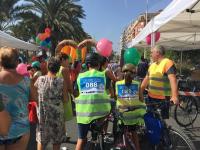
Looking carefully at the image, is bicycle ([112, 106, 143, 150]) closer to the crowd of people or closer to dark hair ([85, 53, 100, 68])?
the crowd of people

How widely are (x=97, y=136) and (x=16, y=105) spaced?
158 centimetres

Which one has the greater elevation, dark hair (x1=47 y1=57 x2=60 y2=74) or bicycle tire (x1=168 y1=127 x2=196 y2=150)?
dark hair (x1=47 y1=57 x2=60 y2=74)

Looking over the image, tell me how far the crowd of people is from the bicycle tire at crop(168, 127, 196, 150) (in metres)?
0.45

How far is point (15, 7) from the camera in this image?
3069 cm

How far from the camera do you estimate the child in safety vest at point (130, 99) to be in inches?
231

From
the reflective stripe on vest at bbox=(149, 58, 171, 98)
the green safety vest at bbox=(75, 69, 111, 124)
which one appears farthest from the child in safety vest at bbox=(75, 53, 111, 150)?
the reflective stripe on vest at bbox=(149, 58, 171, 98)

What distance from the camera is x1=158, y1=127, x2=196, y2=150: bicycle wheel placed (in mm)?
5602

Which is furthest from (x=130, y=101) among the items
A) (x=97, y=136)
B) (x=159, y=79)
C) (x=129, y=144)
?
(x=159, y=79)

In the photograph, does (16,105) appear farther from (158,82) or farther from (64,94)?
(158,82)

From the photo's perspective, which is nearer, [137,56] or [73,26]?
[137,56]

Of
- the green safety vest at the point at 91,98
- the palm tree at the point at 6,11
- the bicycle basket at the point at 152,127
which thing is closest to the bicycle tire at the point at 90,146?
the green safety vest at the point at 91,98

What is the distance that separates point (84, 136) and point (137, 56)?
4145mm

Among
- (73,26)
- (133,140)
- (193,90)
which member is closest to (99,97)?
(133,140)

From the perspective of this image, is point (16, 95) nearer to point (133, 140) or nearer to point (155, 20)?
point (133, 140)
